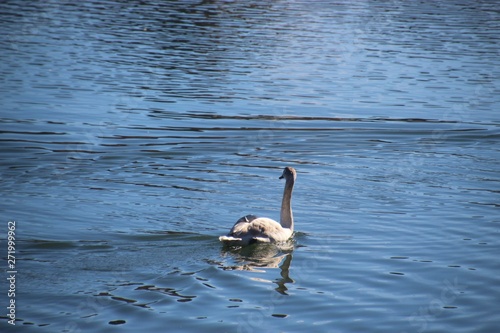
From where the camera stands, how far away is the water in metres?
11.6

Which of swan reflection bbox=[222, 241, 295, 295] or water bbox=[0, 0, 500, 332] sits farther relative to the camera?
swan reflection bbox=[222, 241, 295, 295]

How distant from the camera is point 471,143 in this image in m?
21.8

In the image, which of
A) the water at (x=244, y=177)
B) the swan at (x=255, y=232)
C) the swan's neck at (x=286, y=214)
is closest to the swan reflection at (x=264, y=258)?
the water at (x=244, y=177)

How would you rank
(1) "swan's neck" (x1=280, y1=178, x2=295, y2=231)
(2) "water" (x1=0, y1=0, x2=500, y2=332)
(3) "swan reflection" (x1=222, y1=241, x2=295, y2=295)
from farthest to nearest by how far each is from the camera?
(1) "swan's neck" (x1=280, y1=178, x2=295, y2=231) < (3) "swan reflection" (x1=222, y1=241, x2=295, y2=295) < (2) "water" (x1=0, y1=0, x2=500, y2=332)

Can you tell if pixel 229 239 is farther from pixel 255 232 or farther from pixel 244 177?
pixel 244 177

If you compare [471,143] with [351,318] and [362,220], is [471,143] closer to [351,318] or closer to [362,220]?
[362,220]

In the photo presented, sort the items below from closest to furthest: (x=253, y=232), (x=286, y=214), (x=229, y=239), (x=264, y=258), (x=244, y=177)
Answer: (x=229, y=239)
(x=253, y=232)
(x=264, y=258)
(x=286, y=214)
(x=244, y=177)

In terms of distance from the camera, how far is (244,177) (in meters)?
18.2

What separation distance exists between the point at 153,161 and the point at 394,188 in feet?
17.8

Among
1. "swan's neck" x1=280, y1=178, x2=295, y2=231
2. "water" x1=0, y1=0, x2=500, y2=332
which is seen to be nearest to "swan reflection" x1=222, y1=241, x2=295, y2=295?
"water" x1=0, y1=0, x2=500, y2=332

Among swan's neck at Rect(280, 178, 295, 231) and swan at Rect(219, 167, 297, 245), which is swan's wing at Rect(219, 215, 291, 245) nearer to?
swan at Rect(219, 167, 297, 245)

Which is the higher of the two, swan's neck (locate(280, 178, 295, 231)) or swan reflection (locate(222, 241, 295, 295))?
swan's neck (locate(280, 178, 295, 231))

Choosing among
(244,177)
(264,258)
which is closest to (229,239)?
(264,258)

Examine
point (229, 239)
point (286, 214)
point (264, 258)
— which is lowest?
point (264, 258)
